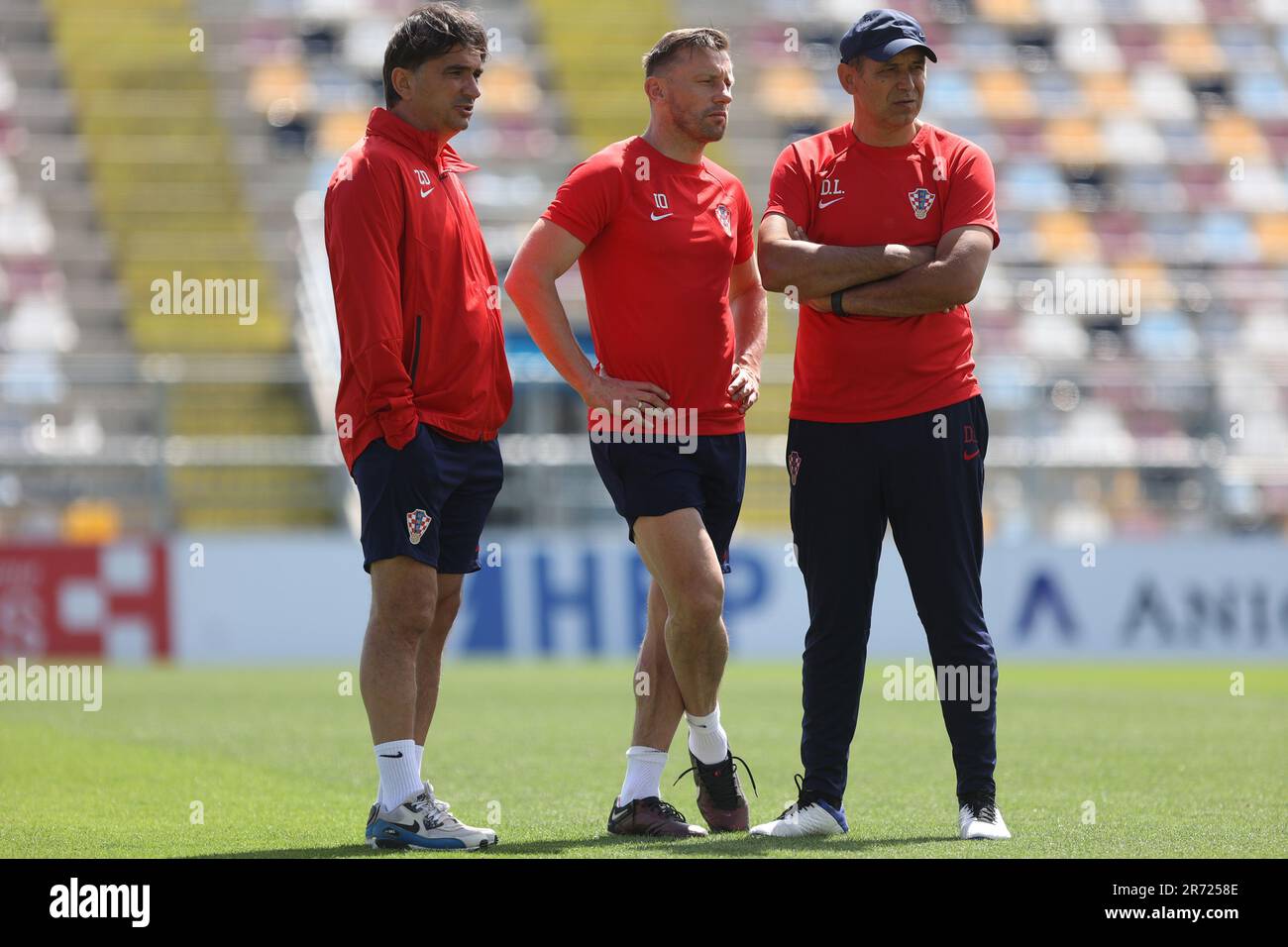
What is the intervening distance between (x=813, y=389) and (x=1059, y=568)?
924 cm

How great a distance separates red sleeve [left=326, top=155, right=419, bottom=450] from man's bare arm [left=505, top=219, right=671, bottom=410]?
405mm

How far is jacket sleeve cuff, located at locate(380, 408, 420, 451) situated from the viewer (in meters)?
5.07

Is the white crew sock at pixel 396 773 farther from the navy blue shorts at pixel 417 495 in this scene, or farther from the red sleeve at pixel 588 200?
the red sleeve at pixel 588 200

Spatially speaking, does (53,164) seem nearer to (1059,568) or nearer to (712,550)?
(1059,568)

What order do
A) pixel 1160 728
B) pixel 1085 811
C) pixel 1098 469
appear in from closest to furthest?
pixel 1085 811 < pixel 1160 728 < pixel 1098 469

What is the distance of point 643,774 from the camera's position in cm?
546

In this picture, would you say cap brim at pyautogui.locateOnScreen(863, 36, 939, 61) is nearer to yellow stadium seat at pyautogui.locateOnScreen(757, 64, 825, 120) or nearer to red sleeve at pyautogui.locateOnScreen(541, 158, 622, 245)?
red sleeve at pyautogui.locateOnScreen(541, 158, 622, 245)

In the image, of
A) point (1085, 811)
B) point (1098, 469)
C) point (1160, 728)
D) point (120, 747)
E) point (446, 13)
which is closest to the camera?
point (446, 13)

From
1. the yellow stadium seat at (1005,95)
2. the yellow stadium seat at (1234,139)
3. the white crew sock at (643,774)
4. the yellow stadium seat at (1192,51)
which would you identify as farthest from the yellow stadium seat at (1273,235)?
the white crew sock at (643,774)

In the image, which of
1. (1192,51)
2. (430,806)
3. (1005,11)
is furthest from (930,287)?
(1192,51)

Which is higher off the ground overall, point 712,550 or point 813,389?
point 813,389

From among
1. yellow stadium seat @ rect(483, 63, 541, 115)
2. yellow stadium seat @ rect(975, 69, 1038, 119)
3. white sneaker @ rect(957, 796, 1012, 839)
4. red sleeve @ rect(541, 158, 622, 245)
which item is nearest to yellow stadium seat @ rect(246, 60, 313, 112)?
yellow stadium seat @ rect(483, 63, 541, 115)

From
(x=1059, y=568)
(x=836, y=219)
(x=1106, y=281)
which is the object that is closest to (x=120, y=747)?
(x=836, y=219)
